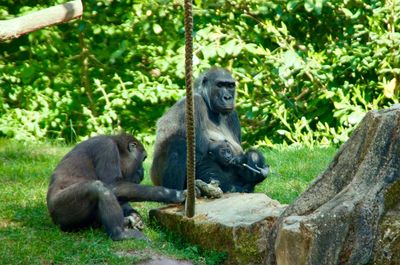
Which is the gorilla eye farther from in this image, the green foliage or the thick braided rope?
the green foliage

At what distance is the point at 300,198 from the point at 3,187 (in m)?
3.53

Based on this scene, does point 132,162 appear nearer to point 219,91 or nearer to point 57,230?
point 57,230

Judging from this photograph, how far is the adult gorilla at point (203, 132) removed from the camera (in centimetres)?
751

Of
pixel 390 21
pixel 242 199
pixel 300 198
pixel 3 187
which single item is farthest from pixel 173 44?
pixel 300 198

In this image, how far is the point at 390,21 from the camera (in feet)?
38.4

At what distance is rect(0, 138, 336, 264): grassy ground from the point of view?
5965mm

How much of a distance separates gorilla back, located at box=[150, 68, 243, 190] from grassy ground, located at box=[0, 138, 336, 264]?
15.3 inches

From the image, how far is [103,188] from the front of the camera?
6.40m

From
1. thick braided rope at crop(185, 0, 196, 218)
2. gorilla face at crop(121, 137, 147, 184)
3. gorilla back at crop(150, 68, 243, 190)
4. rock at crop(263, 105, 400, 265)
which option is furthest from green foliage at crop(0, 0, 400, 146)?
rock at crop(263, 105, 400, 265)

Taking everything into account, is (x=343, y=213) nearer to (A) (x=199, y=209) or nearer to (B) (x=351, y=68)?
(A) (x=199, y=209)

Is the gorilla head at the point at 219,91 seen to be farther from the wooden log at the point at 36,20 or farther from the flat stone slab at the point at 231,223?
the wooden log at the point at 36,20

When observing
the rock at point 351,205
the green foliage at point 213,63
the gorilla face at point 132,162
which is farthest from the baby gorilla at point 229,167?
the green foliage at point 213,63

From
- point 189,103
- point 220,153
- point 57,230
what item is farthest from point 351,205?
point 220,153

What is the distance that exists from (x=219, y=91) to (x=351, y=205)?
3413 mm
